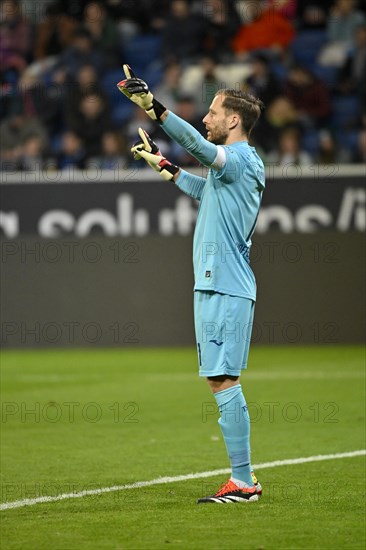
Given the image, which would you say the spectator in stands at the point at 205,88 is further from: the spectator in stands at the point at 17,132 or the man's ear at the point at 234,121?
the man's ear at the point at 234,121

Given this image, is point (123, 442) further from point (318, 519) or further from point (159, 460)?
point (318, 519)

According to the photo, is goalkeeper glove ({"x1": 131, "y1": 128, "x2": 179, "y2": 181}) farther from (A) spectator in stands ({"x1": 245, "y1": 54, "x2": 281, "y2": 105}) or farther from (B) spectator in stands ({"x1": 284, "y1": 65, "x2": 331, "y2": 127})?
(B) spectator in stands ({"x1": 284, "y1": 65, "x2": 331, "y2": 127})

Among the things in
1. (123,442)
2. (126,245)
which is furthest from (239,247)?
(126,245)

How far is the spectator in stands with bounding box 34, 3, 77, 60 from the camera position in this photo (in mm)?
18891

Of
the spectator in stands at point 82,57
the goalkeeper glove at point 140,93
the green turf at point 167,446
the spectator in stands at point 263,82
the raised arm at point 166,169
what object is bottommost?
the green turf at point 167,446

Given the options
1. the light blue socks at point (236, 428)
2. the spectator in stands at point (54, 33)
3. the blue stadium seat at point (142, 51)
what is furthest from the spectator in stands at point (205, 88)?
the light blue socks at point (236, 428)

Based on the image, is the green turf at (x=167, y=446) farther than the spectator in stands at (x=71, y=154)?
No

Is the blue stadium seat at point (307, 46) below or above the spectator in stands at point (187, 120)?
above

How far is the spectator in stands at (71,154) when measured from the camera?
1619 cm

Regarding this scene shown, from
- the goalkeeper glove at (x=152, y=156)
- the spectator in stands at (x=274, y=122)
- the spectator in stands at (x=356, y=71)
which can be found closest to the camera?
the goalkeeper glove at (x=152, y=156)

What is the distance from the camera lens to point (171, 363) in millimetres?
13570

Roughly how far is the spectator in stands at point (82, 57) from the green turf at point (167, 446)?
528cm

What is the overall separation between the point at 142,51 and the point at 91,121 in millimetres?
2611

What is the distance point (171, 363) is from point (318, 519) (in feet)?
26.2
